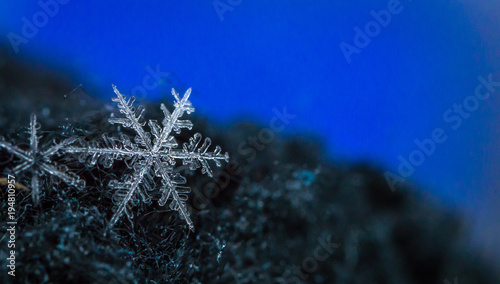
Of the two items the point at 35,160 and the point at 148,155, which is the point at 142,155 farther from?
the point at 35,160

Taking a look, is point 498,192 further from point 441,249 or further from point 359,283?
point 359,283

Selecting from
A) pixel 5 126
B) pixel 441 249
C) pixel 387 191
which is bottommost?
pixel 441 249

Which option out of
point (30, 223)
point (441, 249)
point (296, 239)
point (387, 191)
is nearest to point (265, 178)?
point (296, 239)

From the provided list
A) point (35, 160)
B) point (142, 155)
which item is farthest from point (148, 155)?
point (35, 160)
